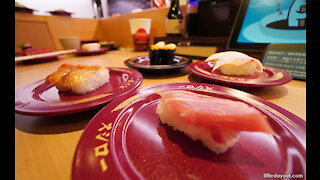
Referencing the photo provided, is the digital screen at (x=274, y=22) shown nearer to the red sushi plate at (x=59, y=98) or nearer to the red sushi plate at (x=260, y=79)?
the red sushi plate at (x=260, y=79)

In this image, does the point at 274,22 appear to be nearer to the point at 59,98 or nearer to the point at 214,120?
the point at 214,120

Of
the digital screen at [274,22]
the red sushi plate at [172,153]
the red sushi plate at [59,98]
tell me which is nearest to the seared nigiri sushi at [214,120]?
the red sushi plate at [172,153]

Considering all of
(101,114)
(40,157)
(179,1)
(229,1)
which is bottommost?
(40,157)

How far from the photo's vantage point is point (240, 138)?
0.42m

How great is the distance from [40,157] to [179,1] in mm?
2350

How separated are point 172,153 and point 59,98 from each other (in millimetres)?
637

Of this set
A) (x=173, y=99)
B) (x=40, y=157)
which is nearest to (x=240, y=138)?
(x=173, y=99)

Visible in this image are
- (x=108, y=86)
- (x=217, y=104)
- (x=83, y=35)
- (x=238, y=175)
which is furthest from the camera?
(x=83, y=35)

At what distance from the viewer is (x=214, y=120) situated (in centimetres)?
36

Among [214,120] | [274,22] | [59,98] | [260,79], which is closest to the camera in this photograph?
[214,120]

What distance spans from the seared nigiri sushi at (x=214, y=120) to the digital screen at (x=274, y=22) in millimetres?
1272

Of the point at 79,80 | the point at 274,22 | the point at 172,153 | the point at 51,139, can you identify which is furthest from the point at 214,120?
the point at 274,22

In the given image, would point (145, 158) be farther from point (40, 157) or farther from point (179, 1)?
point (179, 1)

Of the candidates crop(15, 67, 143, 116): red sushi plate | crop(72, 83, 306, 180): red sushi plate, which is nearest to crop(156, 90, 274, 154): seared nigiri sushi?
crop(72, 83, 306, 180): red sushi plate
